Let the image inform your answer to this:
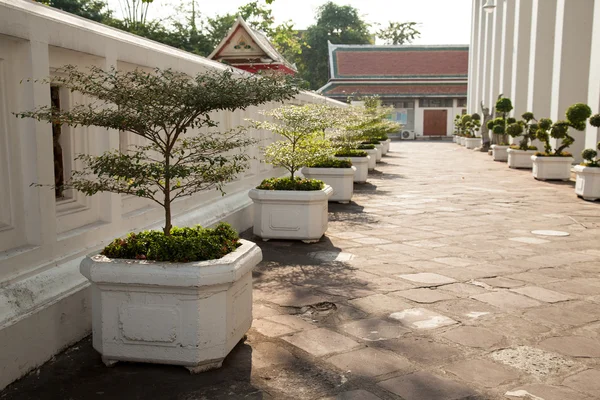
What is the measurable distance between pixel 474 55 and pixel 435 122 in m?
6.36

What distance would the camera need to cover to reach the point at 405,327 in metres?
3.98

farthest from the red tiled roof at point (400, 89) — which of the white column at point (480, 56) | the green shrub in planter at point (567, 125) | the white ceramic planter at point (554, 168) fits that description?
the white ceramic planter at point (554, 168)

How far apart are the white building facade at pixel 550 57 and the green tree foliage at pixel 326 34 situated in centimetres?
2523

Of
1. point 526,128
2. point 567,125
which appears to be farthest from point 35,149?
point 526,128

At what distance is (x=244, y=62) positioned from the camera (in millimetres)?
16641

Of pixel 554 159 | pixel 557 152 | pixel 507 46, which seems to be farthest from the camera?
pixel 507 46

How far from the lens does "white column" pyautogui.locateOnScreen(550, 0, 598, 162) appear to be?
15.4 m

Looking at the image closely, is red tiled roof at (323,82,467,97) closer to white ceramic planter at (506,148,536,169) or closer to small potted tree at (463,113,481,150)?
small potted tree at (463,113,481,150)

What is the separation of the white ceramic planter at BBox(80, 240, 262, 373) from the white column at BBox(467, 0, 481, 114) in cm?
3077

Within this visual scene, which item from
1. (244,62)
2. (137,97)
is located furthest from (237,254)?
(244,62)

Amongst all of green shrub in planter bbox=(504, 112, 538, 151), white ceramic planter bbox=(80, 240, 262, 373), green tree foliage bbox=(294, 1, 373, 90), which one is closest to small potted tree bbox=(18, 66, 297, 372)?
white ceramic planter bbox=(80, 240, 262, 373)

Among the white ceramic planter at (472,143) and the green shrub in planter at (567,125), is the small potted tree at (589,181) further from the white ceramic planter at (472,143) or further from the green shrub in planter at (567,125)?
the white ceramic planter at (472,143)

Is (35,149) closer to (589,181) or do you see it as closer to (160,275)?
(160,275)

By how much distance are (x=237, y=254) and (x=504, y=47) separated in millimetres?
22693
